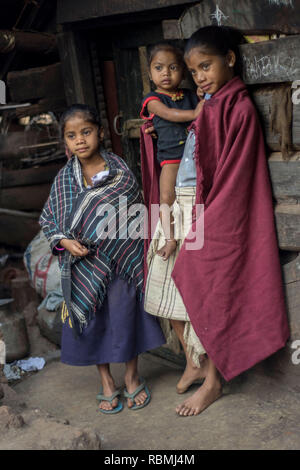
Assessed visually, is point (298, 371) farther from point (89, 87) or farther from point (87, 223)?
point (89, 87)

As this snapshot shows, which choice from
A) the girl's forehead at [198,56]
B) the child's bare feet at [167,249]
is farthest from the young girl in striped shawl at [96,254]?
the girl's forehead at [198,56]

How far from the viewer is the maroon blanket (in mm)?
2787

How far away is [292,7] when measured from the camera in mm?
2646

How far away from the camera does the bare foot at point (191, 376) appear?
331cm

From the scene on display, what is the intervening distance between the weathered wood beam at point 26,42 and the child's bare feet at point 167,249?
2241 millimetres

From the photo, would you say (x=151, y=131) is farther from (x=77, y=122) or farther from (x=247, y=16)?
(x=247, y=16)

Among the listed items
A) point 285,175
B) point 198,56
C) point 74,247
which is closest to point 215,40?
point 198,56

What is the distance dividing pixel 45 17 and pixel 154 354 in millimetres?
2752

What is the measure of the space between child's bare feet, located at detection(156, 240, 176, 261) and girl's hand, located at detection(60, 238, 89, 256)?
15.8 inches

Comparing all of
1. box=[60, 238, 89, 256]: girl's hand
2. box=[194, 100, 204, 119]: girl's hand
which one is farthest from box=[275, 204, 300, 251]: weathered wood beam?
box=[60, 238, 89, 256]: girl's hand

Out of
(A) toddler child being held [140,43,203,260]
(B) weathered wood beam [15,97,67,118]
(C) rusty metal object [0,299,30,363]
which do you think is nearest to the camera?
(A) toddler child being held [140,43,203,260]

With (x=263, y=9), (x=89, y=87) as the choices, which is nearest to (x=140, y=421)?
(x=263, y=9)

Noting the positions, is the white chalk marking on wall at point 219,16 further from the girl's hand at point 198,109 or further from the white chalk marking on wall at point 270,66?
the girl's hand at point 198,109

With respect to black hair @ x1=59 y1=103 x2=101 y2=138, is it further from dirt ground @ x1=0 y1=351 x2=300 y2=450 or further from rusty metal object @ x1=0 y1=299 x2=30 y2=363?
rusty metal object @ x1=0 y1=299 x2=30 y2=363
